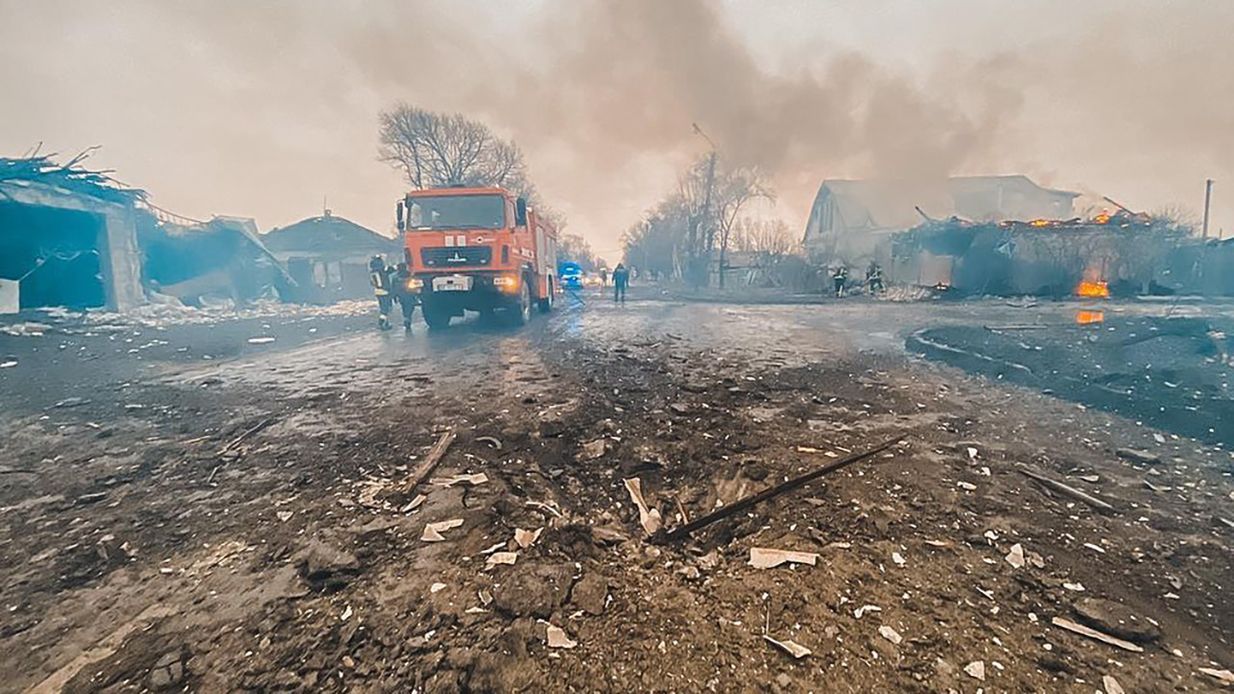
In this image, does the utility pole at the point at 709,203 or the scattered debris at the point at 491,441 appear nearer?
the scattered debris at the point at 491,441

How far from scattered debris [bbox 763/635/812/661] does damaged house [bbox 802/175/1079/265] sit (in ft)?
95.3

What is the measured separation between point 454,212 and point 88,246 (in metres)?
13.7

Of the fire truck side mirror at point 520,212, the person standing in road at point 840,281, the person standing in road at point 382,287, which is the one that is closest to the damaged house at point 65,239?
the person standing in road at point 382,287

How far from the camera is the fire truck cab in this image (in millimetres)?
10141

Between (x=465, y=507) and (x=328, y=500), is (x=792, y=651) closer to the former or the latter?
(x=465, y=507)

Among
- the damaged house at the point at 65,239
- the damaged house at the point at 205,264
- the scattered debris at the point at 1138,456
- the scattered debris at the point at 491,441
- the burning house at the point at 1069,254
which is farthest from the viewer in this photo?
the burning house at the point at 1069,254

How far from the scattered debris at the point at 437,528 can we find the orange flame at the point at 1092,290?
26929 millimetres

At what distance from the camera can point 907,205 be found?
3080 centimetres

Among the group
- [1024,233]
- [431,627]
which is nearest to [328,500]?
[431,627]

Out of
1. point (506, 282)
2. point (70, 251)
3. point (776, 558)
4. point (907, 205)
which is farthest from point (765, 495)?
point (907, 205)

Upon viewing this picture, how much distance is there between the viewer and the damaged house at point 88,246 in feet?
41.6

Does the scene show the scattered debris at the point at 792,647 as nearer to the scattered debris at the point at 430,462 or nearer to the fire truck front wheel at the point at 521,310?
the scattered debris at the point at 430,462

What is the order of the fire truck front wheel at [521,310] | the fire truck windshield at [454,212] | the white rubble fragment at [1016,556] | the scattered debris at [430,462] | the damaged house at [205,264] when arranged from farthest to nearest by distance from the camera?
the damaged house at [205,264]
the fire truck front wheel at [521,310]
the fire truck windshield at [454,212]
the scattered debris at [430,462]
the white rubble fragment at [1016,556]

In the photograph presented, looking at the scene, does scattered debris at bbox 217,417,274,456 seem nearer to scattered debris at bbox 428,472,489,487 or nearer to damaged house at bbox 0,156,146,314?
scattered debris at bbox 428,472,489,487
